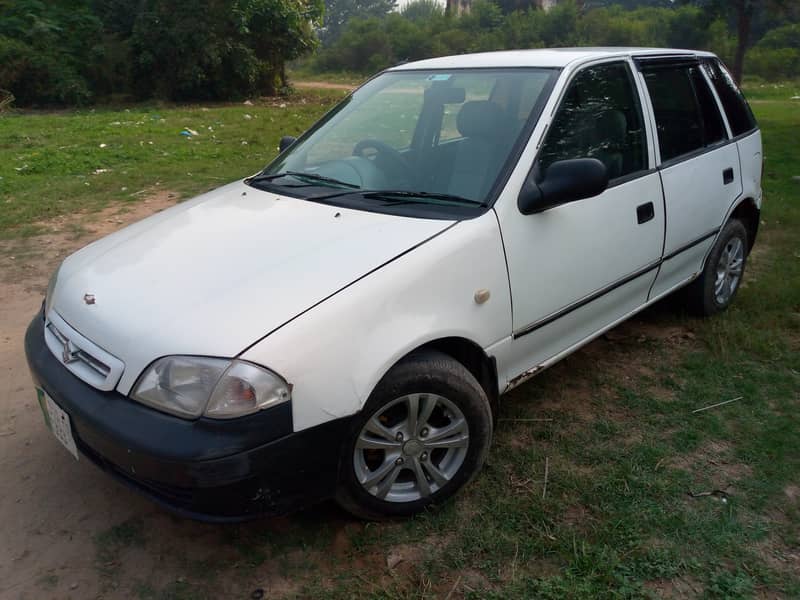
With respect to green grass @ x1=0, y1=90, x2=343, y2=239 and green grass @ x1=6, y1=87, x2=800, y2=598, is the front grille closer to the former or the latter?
green grass @ x1=6, y1=87, x2=800, y2=598

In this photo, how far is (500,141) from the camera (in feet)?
9.41

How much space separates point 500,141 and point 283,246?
103 centimetres

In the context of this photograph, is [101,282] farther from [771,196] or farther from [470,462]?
[771,196]

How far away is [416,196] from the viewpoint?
9.24ft

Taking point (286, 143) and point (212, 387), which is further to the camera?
point (286, 143)

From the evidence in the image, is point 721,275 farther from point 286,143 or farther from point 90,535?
point 90,535

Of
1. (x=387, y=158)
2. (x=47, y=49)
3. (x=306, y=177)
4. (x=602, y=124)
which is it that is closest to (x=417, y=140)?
(x=387, y=158)

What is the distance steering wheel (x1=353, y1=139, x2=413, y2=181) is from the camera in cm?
298

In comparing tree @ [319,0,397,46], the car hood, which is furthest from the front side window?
tree @ [319,0,397,46]

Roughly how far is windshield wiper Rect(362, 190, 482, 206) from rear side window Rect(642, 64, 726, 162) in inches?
53.7

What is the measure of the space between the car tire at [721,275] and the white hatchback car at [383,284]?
39cm

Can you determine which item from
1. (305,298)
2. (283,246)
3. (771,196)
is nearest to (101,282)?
(283,246)

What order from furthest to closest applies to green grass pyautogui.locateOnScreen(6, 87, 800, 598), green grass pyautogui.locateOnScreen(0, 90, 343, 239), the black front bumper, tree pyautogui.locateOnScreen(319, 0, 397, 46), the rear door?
tree pyautogui.locateOnScreen(319, 0, 397, 46) < green grass pyautogui.locateOnScreen(0, 90, 343, 239) < the rear door < green grass pyautogui.locateOnScreen(6, 87, 800, 598) < the black front bumper

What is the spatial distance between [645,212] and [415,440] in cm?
168
